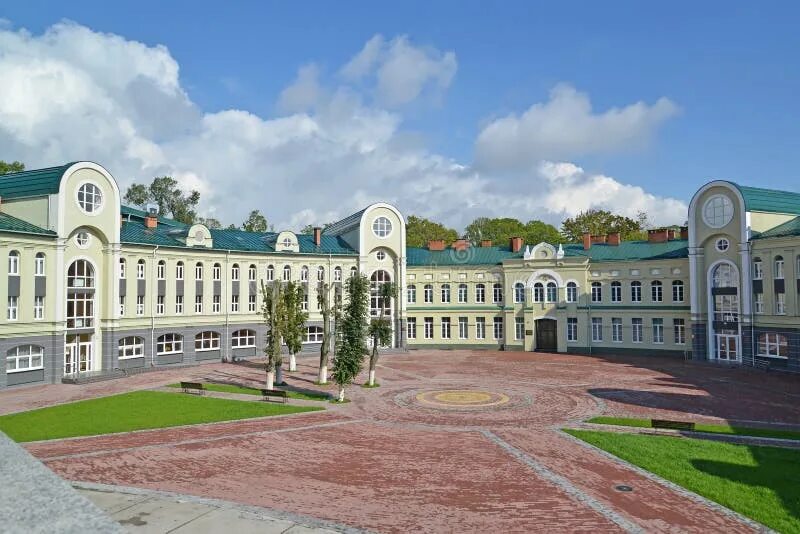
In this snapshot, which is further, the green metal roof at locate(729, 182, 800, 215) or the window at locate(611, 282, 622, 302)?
the window at locate(611, 282, 622, 302)

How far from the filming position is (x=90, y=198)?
4009cm

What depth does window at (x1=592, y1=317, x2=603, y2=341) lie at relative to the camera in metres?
55.6

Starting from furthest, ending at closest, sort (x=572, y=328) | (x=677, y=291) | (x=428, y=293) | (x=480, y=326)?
(x=428, y=293), (x=480, y=326), (x=572, y=328), (x=677, y=291)

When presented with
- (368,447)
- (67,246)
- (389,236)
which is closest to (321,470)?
(368,447)

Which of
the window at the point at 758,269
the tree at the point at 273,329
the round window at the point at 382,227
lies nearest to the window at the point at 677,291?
the window at the point at 758,269

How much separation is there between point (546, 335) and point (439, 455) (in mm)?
37913

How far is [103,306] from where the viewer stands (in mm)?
41500

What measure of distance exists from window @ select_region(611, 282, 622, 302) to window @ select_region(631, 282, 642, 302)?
110cm

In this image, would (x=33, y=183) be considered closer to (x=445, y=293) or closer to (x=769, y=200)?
(x=445, y=293)

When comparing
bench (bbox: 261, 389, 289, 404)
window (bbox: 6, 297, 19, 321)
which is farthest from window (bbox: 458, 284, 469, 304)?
window (bbox: 6, 297, 19, 321)

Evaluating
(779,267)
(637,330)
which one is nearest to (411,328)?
(637,330)

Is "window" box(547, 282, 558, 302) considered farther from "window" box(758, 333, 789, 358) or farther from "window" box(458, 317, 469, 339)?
"window" box(758, 333, 789, 358)

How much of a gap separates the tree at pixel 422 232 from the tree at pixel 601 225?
1840cm

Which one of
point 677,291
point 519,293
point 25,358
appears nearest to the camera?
point 25,358
